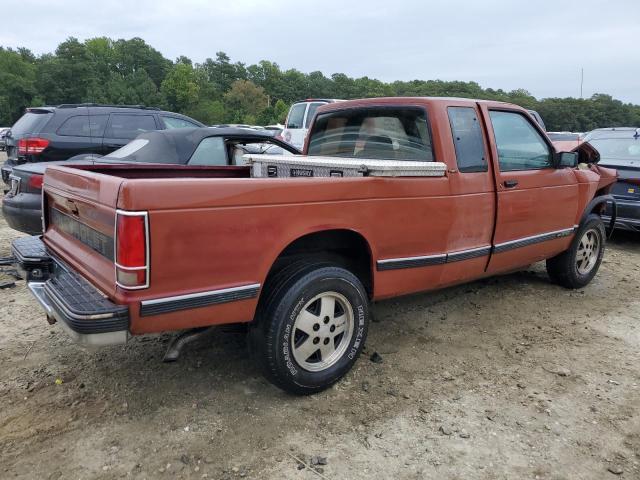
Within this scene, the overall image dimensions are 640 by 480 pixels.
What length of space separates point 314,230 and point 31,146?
687cm

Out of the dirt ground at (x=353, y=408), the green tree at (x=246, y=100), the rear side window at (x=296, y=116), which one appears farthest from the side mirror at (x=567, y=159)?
the green tree at (x=246, y=100)

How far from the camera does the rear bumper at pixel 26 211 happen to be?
5191 millimetres

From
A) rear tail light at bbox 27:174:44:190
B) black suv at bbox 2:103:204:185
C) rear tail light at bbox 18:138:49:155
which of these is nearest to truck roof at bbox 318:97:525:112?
rear tail light at bbox 27:174:44:190

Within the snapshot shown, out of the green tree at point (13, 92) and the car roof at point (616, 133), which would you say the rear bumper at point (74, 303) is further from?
the green tree at point (13, 92)

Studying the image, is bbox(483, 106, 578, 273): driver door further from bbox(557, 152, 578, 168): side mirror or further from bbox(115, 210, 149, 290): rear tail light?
bbox(115, 210, 149, 290): rear tail light

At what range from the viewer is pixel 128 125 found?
8758 mm

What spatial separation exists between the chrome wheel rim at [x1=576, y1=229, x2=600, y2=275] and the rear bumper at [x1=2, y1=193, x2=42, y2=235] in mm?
5616

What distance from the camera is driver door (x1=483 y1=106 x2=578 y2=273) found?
13.7ft

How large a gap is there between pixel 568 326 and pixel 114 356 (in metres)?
3.69

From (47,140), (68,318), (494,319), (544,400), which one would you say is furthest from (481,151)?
(47,140)

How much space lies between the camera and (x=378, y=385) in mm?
3260

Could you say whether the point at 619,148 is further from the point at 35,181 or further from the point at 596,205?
Answer: the point at 35,181

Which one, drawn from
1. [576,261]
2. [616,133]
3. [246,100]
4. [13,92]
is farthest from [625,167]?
[246,100]

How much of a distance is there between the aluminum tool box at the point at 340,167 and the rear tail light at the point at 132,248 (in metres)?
1.51
